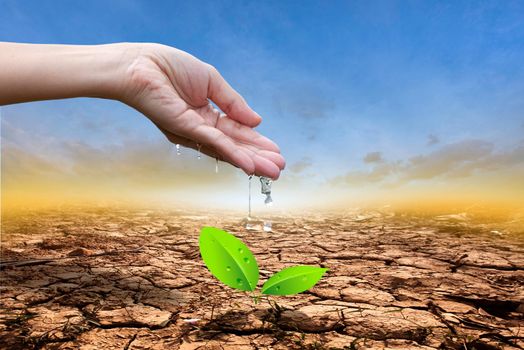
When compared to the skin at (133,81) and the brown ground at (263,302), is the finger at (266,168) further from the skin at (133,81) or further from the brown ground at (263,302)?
the brown ground at (263,302)

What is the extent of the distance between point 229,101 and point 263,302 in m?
0.96

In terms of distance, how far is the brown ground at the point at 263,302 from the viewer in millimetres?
1194

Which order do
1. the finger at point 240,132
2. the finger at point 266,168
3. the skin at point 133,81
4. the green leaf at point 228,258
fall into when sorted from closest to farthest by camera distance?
the green leaf at point 228,258 < the skin at point 133,81 < the finger at point 266,168 < the finger at point 240,132

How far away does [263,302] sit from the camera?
141cm

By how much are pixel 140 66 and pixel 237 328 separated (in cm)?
109

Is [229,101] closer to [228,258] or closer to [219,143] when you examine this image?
[219,143]

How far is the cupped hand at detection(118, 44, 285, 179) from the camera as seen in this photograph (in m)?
1.65

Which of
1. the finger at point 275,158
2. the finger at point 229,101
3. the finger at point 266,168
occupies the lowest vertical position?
the finger at point 266,168

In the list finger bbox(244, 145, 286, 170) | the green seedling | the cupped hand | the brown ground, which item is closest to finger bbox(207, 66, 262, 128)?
the cupped hand

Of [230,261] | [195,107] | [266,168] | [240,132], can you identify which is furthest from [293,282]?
[195,107]

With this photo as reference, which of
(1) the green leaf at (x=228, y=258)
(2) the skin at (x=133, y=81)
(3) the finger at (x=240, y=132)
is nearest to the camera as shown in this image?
(1) the green leaf at (x=228, y=258)

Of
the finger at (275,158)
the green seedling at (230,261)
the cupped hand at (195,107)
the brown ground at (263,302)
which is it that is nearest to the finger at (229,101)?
the cupped hand at (195,107)

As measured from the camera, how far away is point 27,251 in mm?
2492

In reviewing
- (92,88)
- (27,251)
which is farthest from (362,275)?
(27,251)
